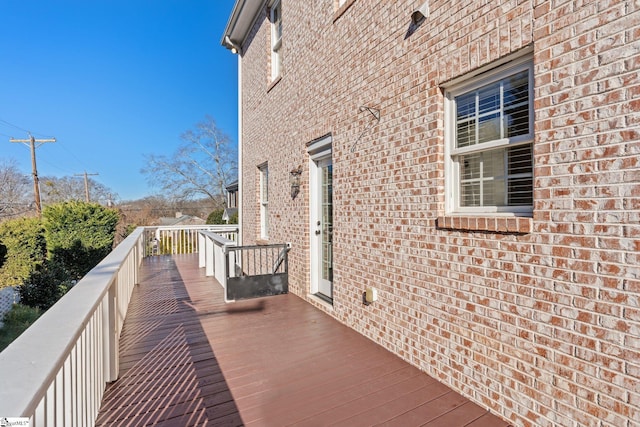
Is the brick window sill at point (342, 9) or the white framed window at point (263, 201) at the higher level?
the brick window sill at point (342, 9)

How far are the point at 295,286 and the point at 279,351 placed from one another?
211cm

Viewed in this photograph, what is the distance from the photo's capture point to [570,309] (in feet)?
6.20

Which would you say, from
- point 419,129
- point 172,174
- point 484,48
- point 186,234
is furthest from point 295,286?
point 172,174

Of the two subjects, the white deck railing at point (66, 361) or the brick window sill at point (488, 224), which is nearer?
the white deck railing at point (66, 361)

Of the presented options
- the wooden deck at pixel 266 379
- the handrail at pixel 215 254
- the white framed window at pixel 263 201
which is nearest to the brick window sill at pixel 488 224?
the wooden deck at pixel 266 379

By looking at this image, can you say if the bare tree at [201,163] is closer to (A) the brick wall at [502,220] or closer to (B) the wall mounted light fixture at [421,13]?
(A) the brick wall at [502,220]

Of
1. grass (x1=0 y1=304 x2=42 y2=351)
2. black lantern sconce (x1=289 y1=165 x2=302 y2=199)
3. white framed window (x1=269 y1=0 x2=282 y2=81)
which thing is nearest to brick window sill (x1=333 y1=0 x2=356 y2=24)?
black lantern sconce (x1=289 y1=165 x2=302 y2=199)

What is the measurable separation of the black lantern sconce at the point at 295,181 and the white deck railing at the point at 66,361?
279 centimetres

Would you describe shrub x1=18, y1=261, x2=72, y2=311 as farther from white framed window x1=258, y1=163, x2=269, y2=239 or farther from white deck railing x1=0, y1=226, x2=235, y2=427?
white deck railing x1=0, y1=226, x2=235, y2=427

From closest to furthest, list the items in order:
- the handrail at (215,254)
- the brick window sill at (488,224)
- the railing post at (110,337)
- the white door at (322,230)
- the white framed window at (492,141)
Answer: the brick window sill at (488,224)
the white framed window at (492,141)
the railing post at (110,337)
the white door at (322,230)
the handrail at (215,254)

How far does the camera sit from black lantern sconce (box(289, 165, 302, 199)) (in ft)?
Result: 17.6

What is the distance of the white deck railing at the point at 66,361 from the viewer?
101cm

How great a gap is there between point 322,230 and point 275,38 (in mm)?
4198

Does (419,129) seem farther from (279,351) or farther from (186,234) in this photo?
(186,234)
